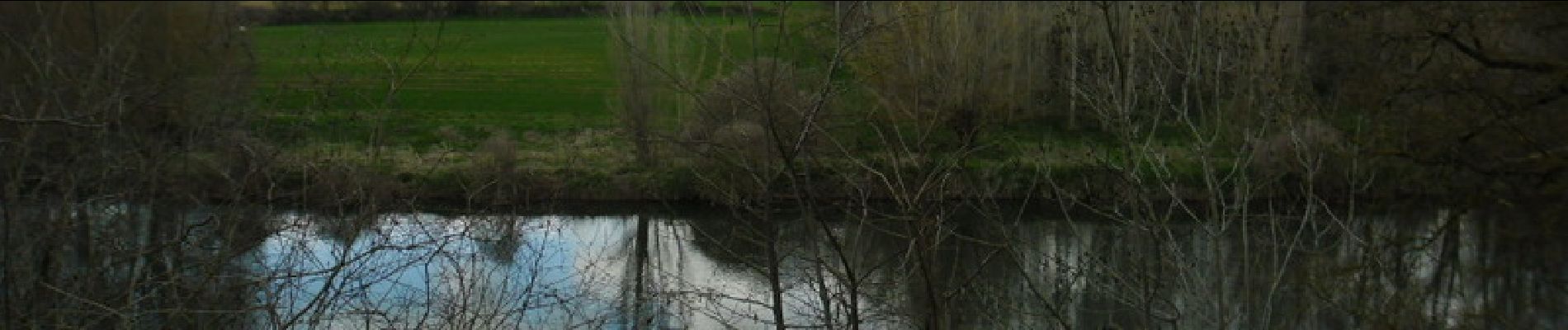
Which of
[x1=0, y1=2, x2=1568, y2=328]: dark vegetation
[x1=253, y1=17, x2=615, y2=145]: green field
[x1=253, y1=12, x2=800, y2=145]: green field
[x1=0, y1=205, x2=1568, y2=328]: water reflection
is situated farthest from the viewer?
[x1=253, y1=17, x2=615, y2=145]: green field

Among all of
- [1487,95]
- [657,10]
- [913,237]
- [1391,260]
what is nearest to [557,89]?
[657,10]

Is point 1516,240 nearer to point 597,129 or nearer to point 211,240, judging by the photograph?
point 211,240

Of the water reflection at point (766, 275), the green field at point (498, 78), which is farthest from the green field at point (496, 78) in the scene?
the water reflection at point (766, 275)

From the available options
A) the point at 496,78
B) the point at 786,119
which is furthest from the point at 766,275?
the point at 496,78

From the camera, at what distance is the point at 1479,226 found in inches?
551

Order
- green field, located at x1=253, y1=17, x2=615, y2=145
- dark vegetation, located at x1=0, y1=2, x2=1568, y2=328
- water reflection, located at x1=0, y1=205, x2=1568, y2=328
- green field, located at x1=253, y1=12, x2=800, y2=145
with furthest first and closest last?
green field, located at x1=253, y1=17, x2=615, y2=145 → green field, located at x1=253, y1=12, x2=800, y2=145 → water reflection, located at x1=0, y1=205, x2=1568, y2=328 → dark vegetation, located at x1=0, y1=2, x2=1568, y2=328

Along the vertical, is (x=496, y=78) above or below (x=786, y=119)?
below

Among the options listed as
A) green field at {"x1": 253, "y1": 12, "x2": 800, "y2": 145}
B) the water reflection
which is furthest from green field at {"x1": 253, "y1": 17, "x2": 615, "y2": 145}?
the water reflection

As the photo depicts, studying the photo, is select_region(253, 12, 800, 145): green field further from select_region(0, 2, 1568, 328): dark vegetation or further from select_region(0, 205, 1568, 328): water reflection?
select_region(0, 205, 1568, 328): water reflection

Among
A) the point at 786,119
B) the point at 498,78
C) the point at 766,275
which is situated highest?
the point at 786,119

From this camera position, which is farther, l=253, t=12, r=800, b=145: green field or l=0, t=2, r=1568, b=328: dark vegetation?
l=253, t=12, r=800, b=145: green field

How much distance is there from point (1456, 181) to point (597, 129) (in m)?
14.2

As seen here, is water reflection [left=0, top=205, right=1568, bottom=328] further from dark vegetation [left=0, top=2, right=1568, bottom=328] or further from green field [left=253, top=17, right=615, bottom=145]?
green field [left=253, top=17, right=615, bottom=145]

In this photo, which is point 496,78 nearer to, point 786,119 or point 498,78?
point 498,78
